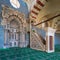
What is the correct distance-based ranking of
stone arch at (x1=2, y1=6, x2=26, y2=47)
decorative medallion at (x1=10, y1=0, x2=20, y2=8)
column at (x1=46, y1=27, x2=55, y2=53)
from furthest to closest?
decorative medallion at (x1=10, y1=0, x2=20, y2=8), stone arch at (x1=2, y1=6, x2=26, y2=47), column at (x1=46, y1=27, x2=55, y2=53)

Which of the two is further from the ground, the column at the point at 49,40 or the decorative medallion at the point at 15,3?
the decorative medallion at the point at 15,3

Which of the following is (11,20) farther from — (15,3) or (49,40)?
(49,40)

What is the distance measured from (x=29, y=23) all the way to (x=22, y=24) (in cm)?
52

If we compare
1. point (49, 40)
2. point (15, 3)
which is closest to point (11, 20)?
point (15, 3)

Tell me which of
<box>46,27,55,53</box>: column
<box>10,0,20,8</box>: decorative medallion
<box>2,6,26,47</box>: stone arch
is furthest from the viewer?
<box>10,0,20,8</box>: decorative medallion

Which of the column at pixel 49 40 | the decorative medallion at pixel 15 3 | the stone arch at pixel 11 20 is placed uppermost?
the decorative medallion at pixel 15 3

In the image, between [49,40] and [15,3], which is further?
[15,3]

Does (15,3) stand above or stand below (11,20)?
above

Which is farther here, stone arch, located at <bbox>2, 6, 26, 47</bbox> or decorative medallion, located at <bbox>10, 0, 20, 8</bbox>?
decorative medallion, located at <bbox>10, 0, 20, 8</bbox>

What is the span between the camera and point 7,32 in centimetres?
550

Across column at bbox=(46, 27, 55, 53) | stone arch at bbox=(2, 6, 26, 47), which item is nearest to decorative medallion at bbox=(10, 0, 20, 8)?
stone arch at bbox=(2, 6, 26, 47)

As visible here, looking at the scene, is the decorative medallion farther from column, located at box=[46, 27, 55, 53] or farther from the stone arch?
column, located at box=[46, 27, 55, 53]

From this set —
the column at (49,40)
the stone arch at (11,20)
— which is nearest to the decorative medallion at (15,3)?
the stone arch at (11,20)

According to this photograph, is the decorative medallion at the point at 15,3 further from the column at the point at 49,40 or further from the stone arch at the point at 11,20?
the column at the point at 49,40
